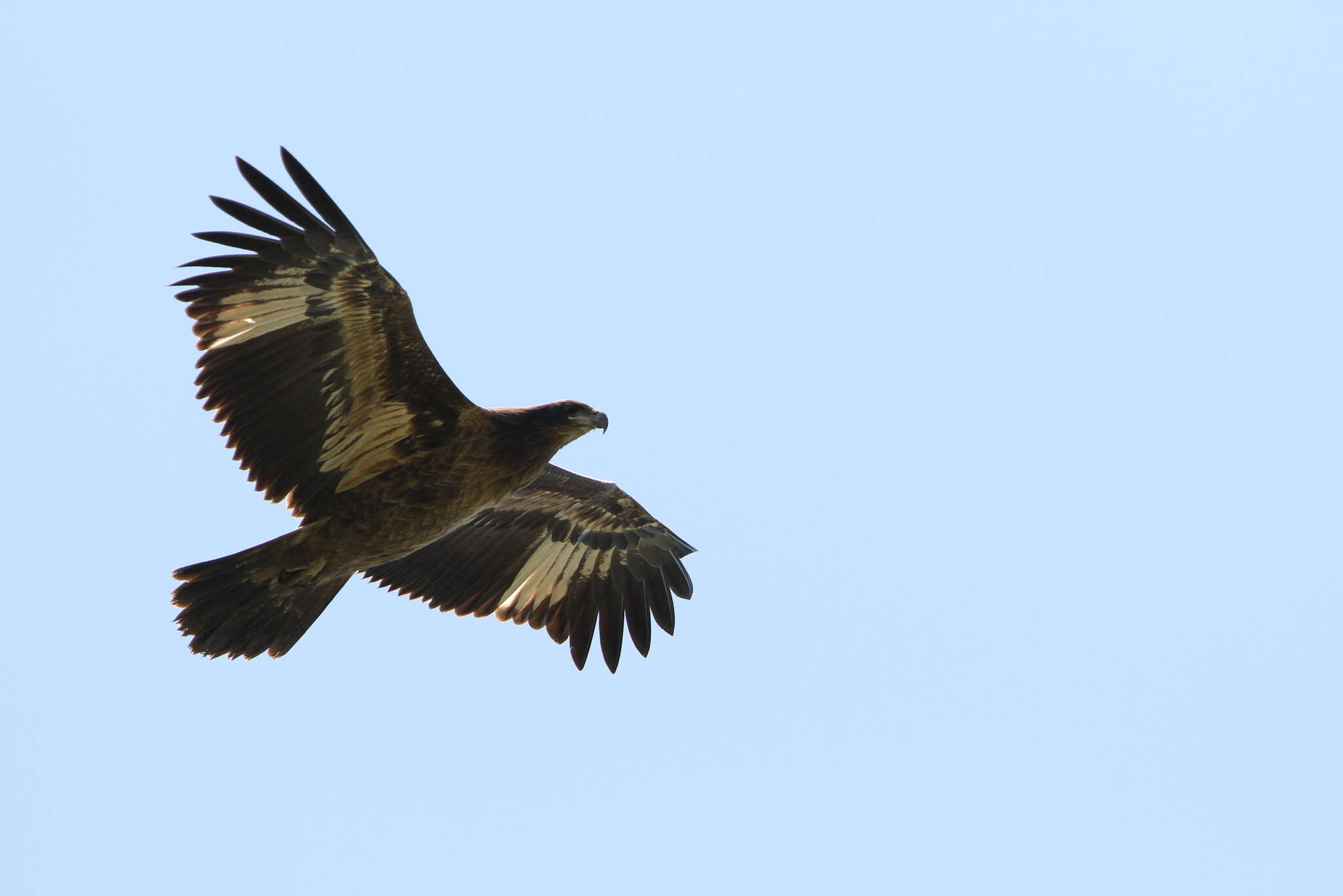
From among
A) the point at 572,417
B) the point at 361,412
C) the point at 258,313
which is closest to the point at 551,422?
the point at 572,417

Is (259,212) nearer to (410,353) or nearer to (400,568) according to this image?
(410,353)

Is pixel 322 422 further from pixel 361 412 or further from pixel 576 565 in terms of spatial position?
pixel 576 565

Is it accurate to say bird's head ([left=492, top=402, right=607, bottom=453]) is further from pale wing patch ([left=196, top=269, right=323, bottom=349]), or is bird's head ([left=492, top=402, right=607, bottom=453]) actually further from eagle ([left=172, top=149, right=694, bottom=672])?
pale wing patch ([left=196, top=269, right=323, bottom=349])

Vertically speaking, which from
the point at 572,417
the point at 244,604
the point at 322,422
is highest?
the point at 572,417

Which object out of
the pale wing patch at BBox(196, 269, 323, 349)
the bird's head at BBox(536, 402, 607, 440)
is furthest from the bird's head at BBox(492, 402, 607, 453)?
the pale wing patch at BBox(196, 269, 323, 349)

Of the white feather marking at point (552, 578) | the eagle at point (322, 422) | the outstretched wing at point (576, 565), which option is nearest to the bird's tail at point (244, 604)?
the eagle at point (322, 422)

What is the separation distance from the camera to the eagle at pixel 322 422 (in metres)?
11.4

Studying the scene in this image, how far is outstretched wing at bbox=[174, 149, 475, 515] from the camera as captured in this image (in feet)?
37.1

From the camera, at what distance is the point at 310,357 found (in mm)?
11742

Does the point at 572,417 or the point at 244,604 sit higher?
the point at 572,417

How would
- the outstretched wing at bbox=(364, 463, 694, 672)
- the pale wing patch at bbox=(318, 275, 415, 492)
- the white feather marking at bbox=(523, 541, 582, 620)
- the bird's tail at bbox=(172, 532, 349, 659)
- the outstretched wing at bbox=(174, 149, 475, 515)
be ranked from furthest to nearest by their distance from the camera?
1. the white feather marking at bbox=(523, 541, 582, 620)
2. the outstretched wing at bbox=(364, 463, 694, 672)
3. the bird's tail at bbox=(172, 532, 349, 659)
4. the pale wing patch at bbox=(318, 275, 415, 492)
5. the outstretched wing at bbox=(174, 149, 475, 515)

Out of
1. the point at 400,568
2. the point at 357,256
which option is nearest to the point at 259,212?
the point at 357,256

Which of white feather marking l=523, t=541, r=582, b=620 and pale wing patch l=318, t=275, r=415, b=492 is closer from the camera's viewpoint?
pale wing patch l=318, t=275, r=415, b=492

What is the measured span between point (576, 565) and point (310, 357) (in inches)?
141
